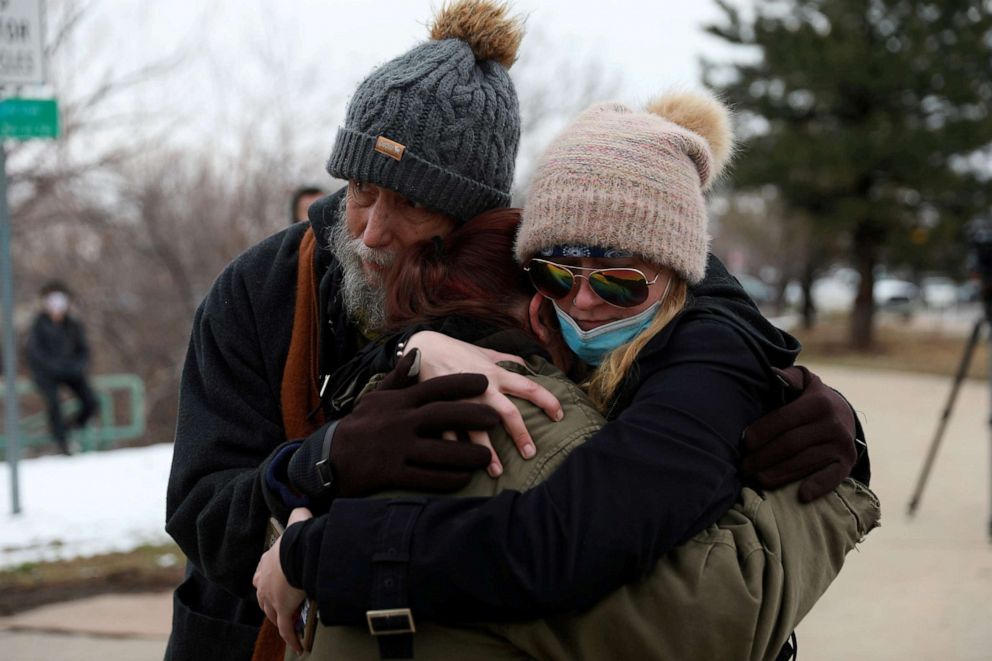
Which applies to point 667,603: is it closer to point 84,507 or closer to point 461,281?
point 461,281

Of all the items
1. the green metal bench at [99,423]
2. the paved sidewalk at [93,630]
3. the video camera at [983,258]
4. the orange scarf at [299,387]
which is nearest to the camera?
the orange scarf at [299,387]

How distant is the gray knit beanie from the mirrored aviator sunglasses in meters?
0.30

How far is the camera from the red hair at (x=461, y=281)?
1.70m

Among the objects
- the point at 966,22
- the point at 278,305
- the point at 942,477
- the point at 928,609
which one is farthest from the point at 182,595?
the point at 966,22

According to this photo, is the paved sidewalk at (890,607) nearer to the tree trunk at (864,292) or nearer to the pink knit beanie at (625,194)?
the pink knit beanie at (625,194)

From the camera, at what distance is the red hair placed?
1.70 meters

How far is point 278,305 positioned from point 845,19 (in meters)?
21.3

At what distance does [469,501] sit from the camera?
4.63ft

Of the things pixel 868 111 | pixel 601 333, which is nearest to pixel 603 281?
pixel 601 333

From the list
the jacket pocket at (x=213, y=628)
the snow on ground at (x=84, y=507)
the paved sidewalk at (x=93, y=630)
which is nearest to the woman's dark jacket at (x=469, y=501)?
the jacket pocket at (x=213, y=628)

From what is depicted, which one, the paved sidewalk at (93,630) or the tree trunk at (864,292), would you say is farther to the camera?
the tree trunk at (864,292)

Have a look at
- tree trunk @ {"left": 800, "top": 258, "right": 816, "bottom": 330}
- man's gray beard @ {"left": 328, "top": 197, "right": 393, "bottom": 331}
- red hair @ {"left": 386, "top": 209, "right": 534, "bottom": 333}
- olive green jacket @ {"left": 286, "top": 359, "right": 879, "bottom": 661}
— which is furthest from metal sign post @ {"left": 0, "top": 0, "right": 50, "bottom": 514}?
tree trunk @ {"left": 800, "top": 258, "right": 816, "bottom": 330}

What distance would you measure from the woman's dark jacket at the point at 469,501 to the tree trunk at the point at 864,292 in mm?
→ 22072

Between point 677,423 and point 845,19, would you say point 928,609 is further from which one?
point 845,19
